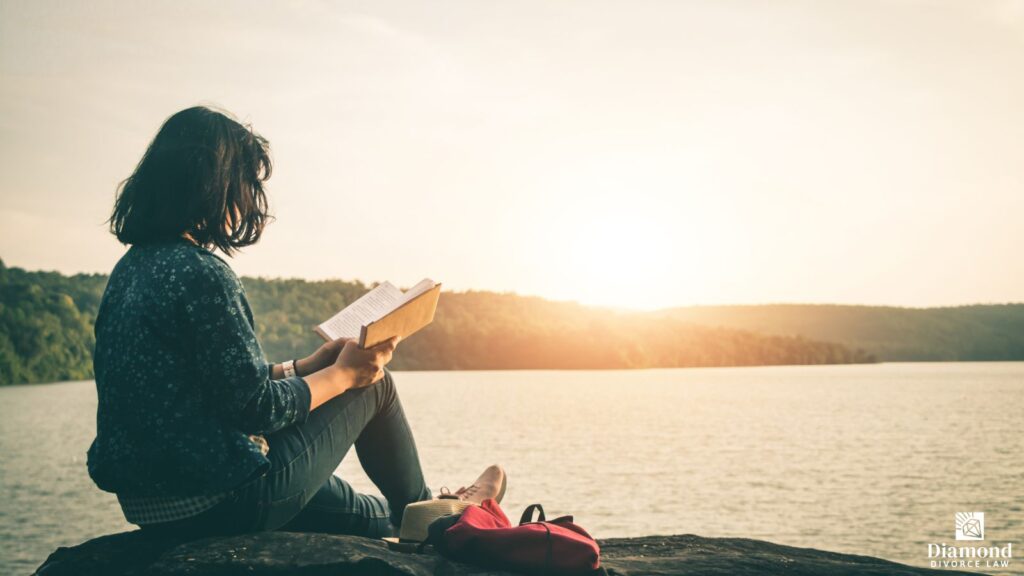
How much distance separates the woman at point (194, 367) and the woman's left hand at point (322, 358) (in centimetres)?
39

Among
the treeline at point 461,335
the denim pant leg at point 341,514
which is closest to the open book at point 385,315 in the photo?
the denim pant leg at point 341,514

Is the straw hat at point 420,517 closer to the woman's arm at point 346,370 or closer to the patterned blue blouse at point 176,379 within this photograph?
the woman's arm at point 346,370

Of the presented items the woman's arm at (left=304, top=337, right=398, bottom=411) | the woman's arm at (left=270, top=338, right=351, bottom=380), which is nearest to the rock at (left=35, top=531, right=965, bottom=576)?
the woman's arm at (left=304, top=337, right=398, bottom=411)

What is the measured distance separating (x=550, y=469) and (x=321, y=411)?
679 inches

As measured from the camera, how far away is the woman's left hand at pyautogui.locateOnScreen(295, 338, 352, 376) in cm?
306

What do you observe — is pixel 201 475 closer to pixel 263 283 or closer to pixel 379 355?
pixel 379 355

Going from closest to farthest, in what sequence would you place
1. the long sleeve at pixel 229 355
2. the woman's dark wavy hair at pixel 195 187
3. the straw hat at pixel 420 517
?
the long sleeve at pixel 229 355 → the woman's dark wavy hair at pixel 195 187 → the straw hat at pixel 420 517

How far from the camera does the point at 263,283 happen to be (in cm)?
5397

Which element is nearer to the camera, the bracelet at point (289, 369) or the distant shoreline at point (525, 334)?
the bracelet at point (289, 369)

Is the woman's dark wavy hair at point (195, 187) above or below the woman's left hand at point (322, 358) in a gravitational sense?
above

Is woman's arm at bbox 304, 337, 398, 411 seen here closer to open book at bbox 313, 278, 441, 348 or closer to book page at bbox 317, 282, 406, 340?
open book at bbox 313, 278, 441, 348

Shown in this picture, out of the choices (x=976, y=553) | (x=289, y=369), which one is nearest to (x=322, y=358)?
(x=289, y=369)

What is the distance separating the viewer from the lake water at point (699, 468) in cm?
1310

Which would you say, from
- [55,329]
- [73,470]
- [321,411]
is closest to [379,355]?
[321,411]
